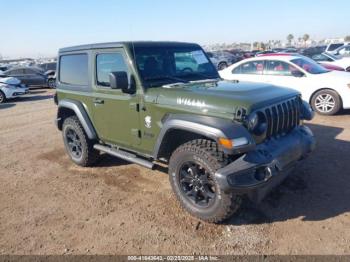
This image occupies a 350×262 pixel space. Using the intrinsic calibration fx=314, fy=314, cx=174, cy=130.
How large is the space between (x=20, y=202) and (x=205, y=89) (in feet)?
9.48

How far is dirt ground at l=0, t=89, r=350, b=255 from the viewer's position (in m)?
3.14

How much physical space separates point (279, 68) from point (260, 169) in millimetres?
6006

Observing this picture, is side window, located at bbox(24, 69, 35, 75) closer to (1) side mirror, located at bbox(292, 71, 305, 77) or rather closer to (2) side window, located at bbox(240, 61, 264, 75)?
(2) side window, located at bbox(240, 61, 264, 75)

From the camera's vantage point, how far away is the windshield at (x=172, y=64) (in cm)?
408

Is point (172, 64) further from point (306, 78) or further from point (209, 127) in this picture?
point (306, 78)

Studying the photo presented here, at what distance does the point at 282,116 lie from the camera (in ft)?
11.9

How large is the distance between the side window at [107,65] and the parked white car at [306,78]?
5312 millimetres

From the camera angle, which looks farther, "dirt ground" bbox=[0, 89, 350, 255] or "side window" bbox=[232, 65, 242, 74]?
"side window" bbox=[232, 65, 242, 74]

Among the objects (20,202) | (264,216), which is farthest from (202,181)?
(20,202)

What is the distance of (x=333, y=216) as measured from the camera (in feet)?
11.4

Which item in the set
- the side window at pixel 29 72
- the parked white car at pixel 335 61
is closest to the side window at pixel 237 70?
the parked white car at pixel 335 61

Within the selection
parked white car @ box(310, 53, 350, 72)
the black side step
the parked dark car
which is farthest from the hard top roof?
the parked dark car

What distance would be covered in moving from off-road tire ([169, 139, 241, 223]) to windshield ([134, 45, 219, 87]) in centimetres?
105

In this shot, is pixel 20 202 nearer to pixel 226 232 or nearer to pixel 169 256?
pixel 169 256
